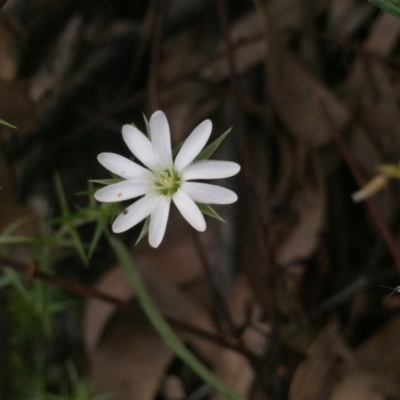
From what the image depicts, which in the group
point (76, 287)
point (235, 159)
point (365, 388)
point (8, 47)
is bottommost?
point (365, 388)

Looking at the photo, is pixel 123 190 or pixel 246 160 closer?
pixel 123 190

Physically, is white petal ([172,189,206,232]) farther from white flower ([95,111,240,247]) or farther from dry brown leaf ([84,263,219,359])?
dry brown leaf ([84,263,219,359])

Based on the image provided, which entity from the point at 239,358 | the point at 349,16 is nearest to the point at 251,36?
the point at 349,16

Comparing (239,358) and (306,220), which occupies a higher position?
(306,220)

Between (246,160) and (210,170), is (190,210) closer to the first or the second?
Result: (210,170)

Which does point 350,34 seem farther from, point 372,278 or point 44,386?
point 44,386

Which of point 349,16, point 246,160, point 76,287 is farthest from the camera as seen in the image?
point 349,16

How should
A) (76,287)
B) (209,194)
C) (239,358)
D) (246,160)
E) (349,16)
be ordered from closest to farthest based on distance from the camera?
(209,194)
(76,287)
(246,160)
(239,358)
(349,16)

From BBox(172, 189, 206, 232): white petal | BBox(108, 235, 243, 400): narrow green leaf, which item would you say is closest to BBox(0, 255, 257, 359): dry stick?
BBox(108, 235, 243, 400): narrow green leaf
